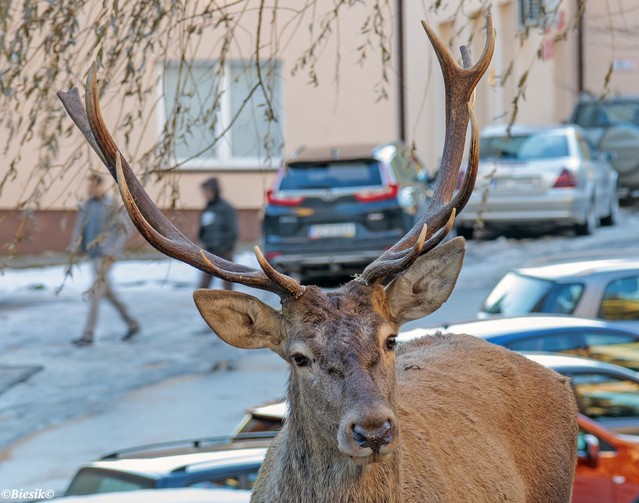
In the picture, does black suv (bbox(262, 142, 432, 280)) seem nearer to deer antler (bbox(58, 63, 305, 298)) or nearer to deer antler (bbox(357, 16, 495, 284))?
deer antler (bbox(357, 16, 495, 284))

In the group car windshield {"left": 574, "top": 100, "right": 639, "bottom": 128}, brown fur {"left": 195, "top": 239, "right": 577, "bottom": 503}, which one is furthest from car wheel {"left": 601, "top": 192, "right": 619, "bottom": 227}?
brown fur {"left": 195, "top": 239, "right": 577, "bottom": 503}

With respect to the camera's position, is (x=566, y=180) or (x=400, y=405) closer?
(x=400, y=405)

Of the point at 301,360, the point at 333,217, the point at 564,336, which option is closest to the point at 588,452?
the point at 564,336

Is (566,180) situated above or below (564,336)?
above

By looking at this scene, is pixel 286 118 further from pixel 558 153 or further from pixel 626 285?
pixel 626 285

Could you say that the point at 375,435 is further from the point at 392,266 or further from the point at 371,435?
the point at 392,266

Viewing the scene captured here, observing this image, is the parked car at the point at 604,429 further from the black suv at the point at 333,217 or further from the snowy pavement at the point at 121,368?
the black suv at the point at 333,217

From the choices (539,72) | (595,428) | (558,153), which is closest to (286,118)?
(558,153)

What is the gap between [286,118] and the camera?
73.8 ft

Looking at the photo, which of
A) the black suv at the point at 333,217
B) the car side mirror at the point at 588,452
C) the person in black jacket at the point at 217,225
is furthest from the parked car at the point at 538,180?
the car side mirror at the point at 588,452

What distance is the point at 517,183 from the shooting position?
68.2 ft

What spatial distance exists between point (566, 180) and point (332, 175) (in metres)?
4.56

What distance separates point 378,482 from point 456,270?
87 centimetres

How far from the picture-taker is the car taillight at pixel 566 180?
67.5ft
